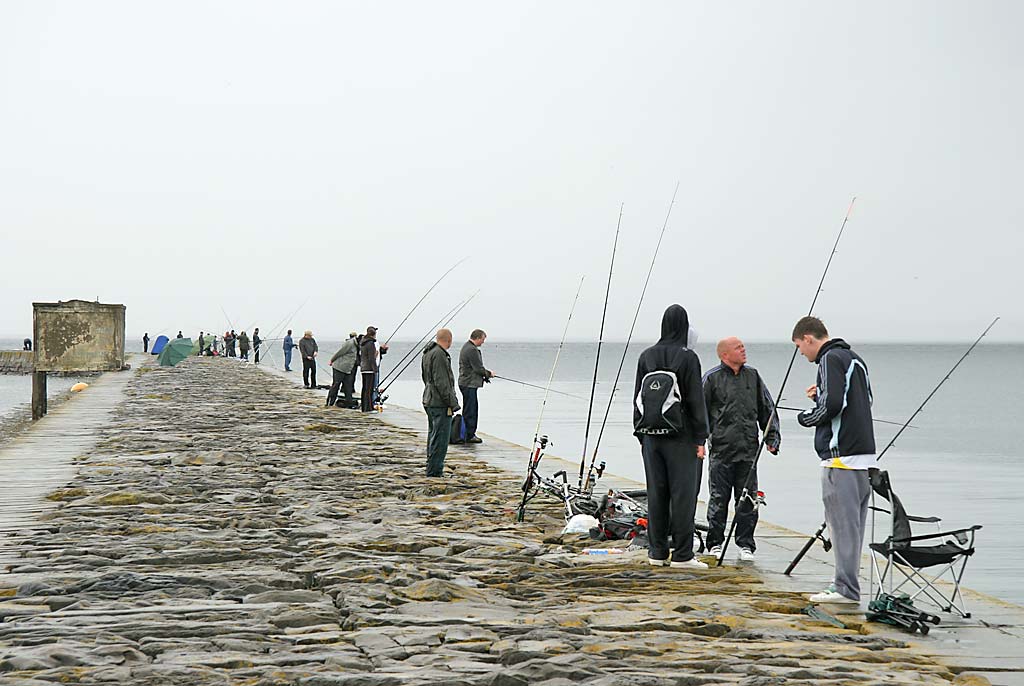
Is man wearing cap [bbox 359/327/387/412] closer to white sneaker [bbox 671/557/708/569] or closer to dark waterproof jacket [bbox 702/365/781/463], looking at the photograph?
dark waterproof jacket [bbox 702/365/781/463]

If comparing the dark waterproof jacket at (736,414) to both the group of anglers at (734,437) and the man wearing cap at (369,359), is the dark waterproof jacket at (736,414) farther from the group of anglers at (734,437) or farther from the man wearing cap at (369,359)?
the man wearing cap at (369,359)

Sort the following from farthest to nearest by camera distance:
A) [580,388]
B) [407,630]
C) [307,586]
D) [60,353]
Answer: [580,388]
[60,353]
[307,586]
[407,630]

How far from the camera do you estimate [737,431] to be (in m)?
8.55

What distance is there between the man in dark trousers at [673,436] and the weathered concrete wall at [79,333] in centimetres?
3003

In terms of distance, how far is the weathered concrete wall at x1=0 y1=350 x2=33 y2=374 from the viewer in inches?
2771

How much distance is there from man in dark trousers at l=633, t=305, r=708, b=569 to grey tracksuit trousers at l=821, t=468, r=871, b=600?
4.11 ft

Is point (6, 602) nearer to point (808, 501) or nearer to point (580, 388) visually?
point (808, 501)

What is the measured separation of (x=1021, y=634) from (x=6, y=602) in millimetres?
5931

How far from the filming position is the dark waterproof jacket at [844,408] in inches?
272

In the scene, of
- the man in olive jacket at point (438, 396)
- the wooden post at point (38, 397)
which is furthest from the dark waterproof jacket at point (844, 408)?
the wooden post at point (38, 397)

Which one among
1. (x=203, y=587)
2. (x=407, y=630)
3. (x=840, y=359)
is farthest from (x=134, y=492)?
(x=840, y=359)

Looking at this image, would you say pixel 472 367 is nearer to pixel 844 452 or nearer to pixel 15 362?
pixel 844 452

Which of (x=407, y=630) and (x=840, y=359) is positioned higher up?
(x=840, y=359)

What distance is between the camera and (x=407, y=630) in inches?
248
